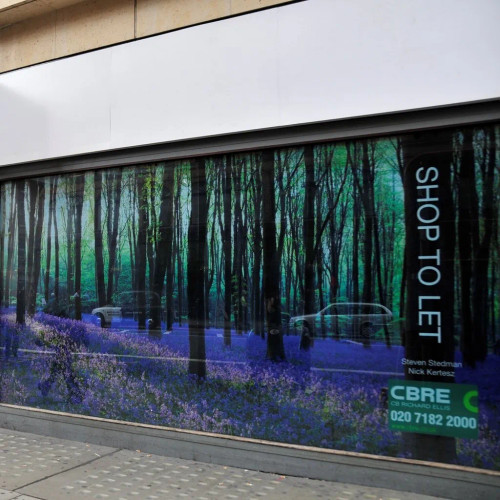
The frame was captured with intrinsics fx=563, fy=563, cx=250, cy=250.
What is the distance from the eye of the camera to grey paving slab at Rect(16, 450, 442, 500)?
477 cm

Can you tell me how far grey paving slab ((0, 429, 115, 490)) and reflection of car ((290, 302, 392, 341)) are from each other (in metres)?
2.66

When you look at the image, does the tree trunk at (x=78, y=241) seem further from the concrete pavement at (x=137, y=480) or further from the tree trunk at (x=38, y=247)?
the concrete pavement at (x=137, y=480)

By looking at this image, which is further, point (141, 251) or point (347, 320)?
point (141, 251)

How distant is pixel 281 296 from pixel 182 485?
197 cm

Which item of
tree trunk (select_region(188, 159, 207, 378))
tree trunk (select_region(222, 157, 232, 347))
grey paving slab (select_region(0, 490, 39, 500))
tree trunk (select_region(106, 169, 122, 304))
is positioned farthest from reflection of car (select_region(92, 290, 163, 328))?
grey paving slab (select_region(0, 490, 39, 500))

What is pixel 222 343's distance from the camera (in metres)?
5.92

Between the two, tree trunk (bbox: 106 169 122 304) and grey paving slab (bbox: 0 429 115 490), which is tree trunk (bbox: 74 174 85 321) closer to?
tree trunk (bbox: 106 169 122 304)

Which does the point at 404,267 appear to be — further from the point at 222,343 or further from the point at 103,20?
the point at 103,20

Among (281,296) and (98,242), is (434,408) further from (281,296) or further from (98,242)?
(98,242)

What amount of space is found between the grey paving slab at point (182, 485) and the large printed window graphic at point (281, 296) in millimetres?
407

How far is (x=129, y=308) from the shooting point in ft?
21.5

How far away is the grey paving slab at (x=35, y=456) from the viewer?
17.3 feet

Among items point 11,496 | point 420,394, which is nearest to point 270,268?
point 420,394

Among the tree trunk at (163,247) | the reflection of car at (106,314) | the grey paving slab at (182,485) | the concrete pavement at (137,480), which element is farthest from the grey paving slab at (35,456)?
the tree trunk at (163,247)
